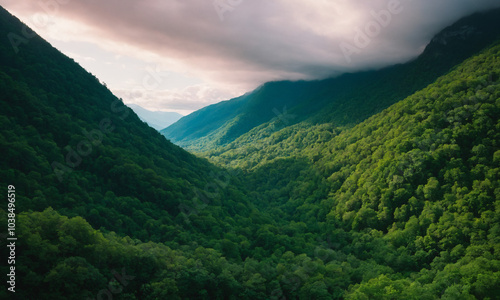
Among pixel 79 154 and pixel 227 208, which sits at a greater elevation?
pixel 79 154

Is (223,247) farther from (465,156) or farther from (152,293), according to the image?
(465,156)

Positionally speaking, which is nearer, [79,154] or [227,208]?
[79,154]

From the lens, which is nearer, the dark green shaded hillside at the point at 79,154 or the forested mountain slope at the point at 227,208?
the forested mountain slope at the point at 227,208

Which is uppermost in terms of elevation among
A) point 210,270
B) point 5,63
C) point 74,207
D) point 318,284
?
point 5,63

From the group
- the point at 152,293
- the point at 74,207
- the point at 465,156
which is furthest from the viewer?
the point at 465,156

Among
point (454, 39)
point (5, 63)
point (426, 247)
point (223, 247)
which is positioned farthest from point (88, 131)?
point (454, 39)

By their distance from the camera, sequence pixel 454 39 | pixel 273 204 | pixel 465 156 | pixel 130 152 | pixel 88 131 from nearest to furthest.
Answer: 1. pixel 465 156
2. pixel 88 131
3. pixel 130 152
4. pixel 273 204
5. pixel 454 39

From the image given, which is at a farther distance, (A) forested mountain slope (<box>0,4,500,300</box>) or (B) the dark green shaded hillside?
(B) the dark green shaded hillside

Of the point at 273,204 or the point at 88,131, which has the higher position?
the point at 88,131
